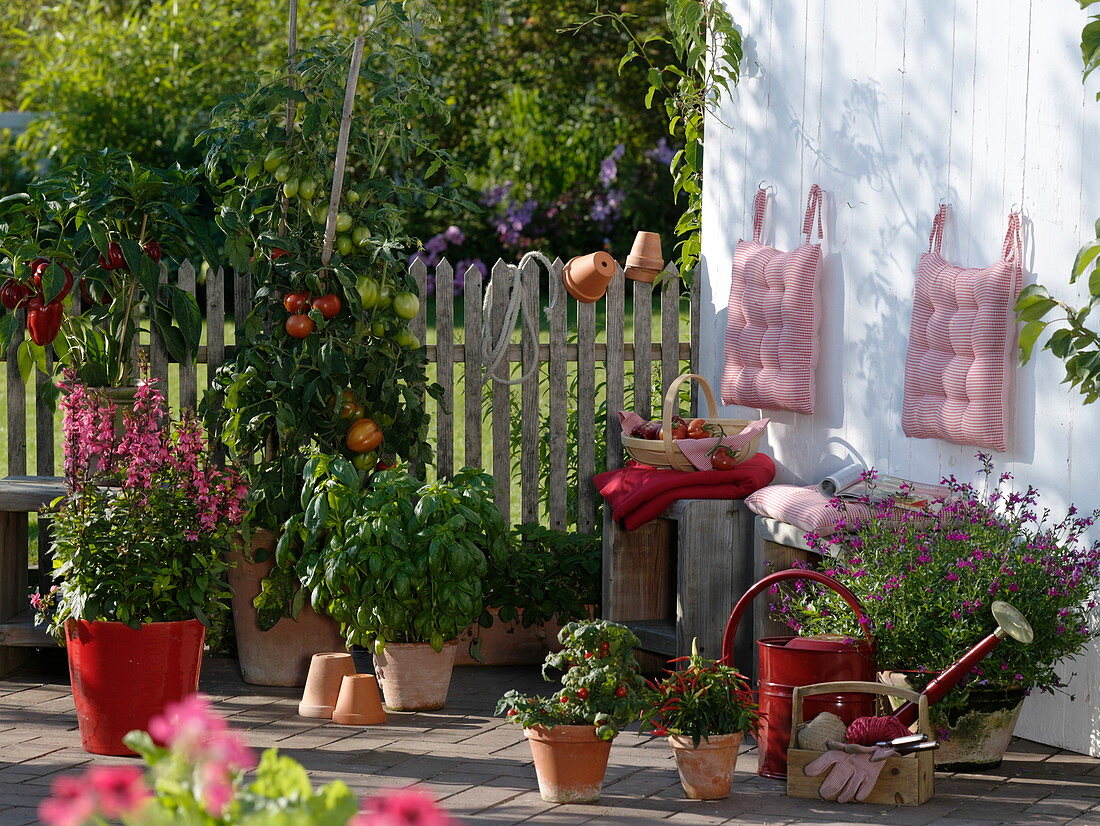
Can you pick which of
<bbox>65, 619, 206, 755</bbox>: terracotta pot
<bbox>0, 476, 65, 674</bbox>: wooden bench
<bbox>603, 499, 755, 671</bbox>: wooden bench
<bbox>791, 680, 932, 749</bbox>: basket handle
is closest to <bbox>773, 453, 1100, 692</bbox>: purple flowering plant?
<bbox>791, 680, 932, 749</bbox>: basket handle

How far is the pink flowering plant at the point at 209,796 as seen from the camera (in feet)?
5.42

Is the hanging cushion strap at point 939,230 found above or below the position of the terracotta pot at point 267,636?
above

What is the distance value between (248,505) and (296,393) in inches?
18.2

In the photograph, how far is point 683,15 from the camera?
6441 millimetres

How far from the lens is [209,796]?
177 centimetres

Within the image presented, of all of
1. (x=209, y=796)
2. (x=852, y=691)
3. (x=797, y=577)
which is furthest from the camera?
(x=797, y=577)

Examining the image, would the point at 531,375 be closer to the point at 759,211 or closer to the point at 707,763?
the point at 759,211

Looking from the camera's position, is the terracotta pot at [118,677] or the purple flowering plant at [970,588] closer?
the purple flowering plant at [970,588]

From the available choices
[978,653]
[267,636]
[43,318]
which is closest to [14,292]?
[43,318]

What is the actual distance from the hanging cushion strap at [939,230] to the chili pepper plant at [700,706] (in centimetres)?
180

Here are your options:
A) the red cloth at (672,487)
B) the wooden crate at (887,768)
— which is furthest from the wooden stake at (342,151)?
the wooden crate at (887,768)

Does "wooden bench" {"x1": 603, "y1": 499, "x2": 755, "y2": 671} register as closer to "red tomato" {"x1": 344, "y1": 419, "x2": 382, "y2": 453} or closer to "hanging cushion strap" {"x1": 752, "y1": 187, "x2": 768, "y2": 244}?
"red tomato" {"x1": 344, "y1": 419, "x2": 382, "y2": 453}

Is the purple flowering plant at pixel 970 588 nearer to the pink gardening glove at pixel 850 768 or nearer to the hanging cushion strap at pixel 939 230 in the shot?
the pink gardening glove at pixel 850 768

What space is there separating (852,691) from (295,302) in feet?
8.29
